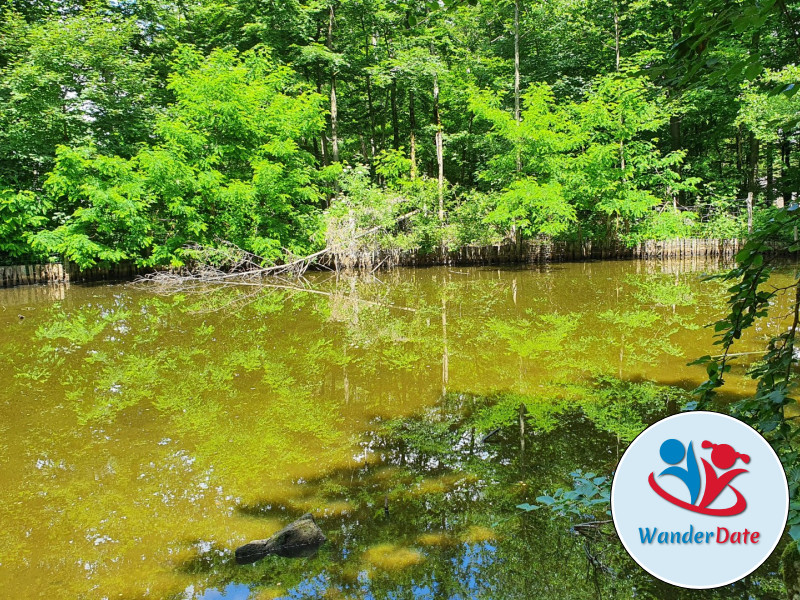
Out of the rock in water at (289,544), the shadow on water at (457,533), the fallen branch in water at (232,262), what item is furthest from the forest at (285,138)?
the rock in water at (289,544)

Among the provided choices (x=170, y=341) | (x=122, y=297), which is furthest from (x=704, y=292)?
(x=122, y=297)

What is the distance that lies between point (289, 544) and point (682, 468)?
1961 millimetres

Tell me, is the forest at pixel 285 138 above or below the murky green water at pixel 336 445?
above

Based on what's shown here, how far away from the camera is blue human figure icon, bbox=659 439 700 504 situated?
1.30 meters

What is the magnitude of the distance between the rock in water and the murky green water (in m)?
0.06

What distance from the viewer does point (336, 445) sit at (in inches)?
150

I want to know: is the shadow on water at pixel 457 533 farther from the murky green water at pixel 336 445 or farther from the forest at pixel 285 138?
the forest at pixel 285 138

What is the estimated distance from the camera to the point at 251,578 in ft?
7.85

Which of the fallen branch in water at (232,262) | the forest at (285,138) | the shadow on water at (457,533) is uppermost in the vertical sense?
the forest at (285,138)

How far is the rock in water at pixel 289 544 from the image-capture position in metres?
2.53

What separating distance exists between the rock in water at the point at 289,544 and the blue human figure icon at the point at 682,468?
1834 mm

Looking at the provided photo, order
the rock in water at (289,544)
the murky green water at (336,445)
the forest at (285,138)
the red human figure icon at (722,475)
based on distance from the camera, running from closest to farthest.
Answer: the red human figure icon at (722,475)
the murky green water at (336,445)
the rock in water at (289,544)
the forest at (285,138)

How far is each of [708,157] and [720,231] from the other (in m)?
6.33

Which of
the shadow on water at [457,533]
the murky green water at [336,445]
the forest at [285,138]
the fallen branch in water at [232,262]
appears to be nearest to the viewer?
the shadow on water at [457,533]
